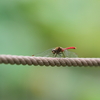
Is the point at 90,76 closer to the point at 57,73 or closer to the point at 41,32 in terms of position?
the point at 57,73

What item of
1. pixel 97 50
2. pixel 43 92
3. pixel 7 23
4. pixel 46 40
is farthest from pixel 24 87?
pixel 97 50

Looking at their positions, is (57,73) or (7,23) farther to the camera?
(7,23)

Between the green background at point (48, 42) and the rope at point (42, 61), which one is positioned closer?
the rope at point (42, 61)

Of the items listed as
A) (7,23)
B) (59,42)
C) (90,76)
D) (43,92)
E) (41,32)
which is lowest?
(90,76)

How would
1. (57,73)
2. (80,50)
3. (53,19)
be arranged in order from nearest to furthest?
(57,73), (80,50), (53,19)

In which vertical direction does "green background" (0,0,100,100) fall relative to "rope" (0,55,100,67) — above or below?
below

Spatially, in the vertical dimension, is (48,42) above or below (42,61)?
below

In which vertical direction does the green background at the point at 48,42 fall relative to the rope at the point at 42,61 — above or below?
below

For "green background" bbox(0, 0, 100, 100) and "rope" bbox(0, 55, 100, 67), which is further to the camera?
"green background" bbox(0, 0, 100, 100)
